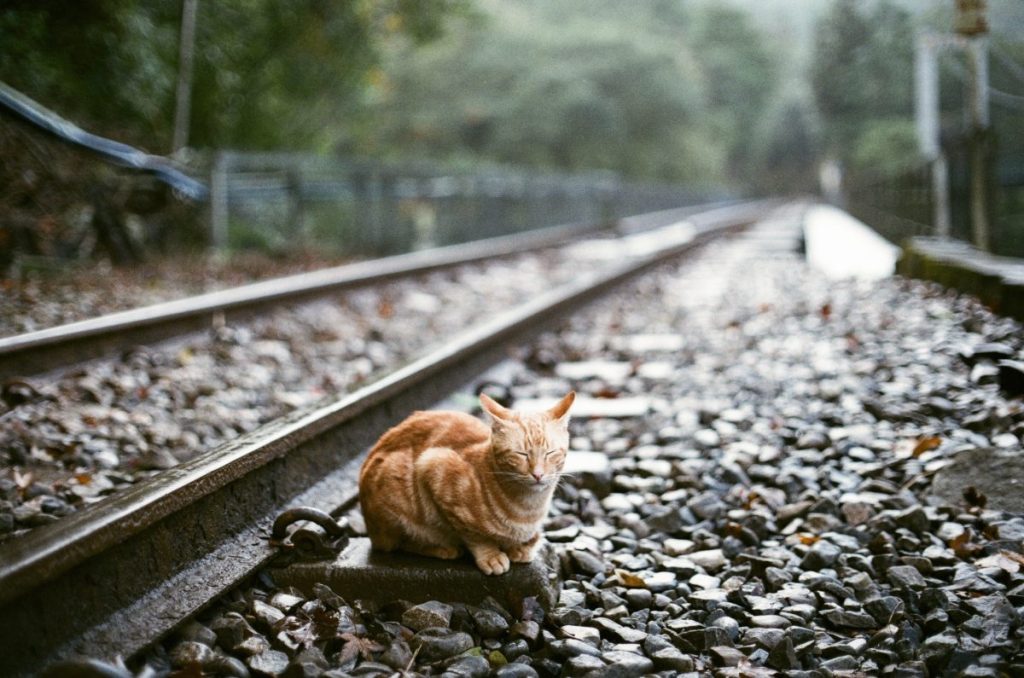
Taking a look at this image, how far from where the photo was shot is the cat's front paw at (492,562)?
2617 millimetres

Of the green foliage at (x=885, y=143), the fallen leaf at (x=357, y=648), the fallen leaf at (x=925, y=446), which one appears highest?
the green foliage at (x=885, y=143)

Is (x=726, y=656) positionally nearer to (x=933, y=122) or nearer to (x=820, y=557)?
(x=820, y=557)

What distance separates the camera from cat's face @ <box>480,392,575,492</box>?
2.52m

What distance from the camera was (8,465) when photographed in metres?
3.64

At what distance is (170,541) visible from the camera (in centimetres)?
245

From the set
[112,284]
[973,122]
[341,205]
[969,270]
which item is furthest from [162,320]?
[341,205]

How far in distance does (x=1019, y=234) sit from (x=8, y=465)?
749 centimetres

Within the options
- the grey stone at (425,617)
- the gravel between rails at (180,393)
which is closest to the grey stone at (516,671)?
the grey stone at (425,617)

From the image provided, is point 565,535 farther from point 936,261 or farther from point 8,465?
point 936,261

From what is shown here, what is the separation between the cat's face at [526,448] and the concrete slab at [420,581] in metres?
0.26

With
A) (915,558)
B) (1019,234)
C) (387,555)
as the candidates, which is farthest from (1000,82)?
(387,555)

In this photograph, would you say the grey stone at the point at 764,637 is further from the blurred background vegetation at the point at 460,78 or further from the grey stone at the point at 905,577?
the blurred background vegetation at the point at 460,78

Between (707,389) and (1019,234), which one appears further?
(1019,234)

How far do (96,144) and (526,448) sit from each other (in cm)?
730
